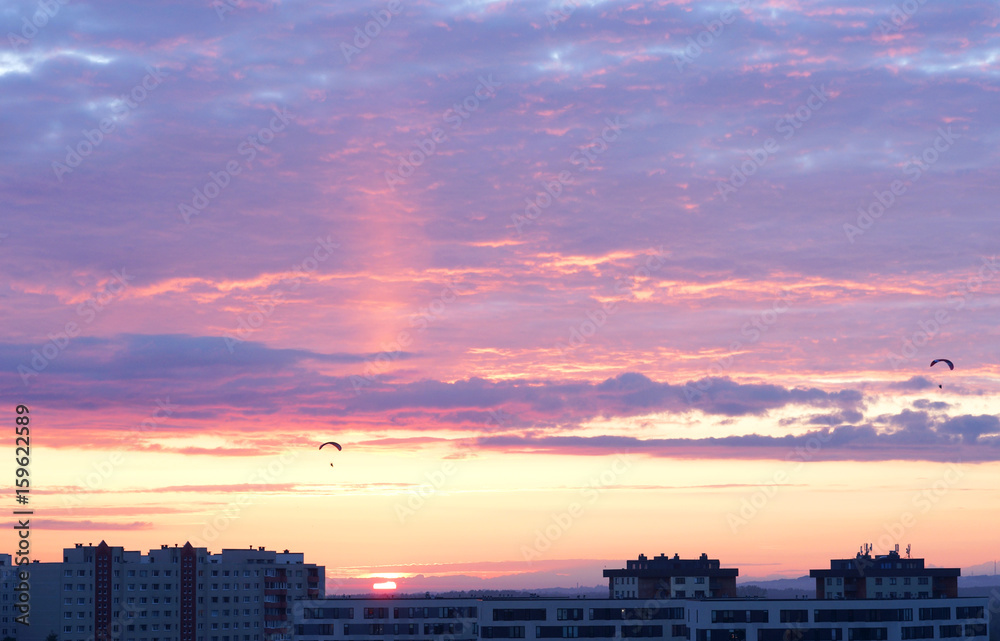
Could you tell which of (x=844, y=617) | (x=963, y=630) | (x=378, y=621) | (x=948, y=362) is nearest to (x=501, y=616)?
(x=378, y=621)

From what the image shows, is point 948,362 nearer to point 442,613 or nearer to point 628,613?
point 628,613

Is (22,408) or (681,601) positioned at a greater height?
(22,408)

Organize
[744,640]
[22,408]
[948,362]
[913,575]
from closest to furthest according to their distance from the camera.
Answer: [948,362] < [22,408] < [744,640] < [913,575]

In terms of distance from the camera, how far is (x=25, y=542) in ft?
606

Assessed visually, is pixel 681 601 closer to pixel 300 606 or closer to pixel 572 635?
pixel 572 635

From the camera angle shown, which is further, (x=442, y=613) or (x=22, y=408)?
(x=442, y=613)

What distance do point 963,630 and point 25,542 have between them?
13721cm

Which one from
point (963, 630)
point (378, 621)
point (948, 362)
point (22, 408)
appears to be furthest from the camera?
point (378, 621)

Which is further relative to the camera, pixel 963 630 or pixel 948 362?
pixel 963 630

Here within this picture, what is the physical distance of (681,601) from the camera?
563 feet

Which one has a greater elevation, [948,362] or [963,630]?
[948,362]

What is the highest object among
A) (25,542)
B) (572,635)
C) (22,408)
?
(22,408)

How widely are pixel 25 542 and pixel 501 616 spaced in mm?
75231

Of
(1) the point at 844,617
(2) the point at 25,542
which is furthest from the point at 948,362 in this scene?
(2) the point at 25,542
